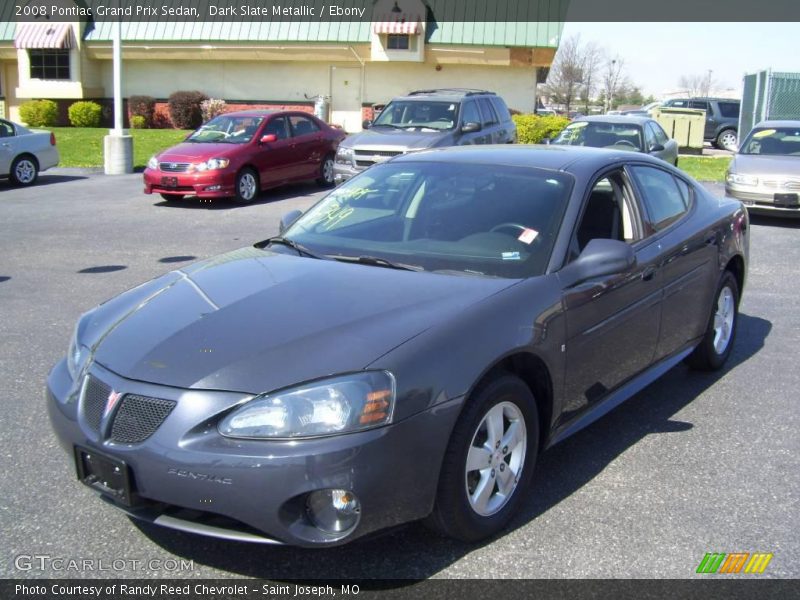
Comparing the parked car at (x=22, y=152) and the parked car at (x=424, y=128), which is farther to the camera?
the parked car at (x=22, y=152)

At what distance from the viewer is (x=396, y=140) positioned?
48.4 ft

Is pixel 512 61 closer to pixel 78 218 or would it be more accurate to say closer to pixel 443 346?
pixel 78 218

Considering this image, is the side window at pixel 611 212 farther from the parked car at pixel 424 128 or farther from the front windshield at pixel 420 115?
the front windshield at pixel 420 115

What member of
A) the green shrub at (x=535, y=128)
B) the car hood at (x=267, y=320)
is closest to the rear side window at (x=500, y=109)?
the green shrub at (x=535, y=128)

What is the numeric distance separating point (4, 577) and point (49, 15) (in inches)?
1341

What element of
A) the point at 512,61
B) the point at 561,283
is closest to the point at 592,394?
the point at 561,283

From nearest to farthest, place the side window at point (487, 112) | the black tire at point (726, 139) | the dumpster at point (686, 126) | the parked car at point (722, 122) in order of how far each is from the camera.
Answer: the side window at point (487, 112) < the dumpster at point (686, 126) < the black tire at point (726, 139) < the parked car at point (722, 122)

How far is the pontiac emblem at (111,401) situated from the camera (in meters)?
3.15

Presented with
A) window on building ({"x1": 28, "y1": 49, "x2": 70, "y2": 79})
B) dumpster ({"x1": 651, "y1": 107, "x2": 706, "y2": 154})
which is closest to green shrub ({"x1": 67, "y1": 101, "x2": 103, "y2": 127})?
window on building ({"x1": 28, "y1": 49, "x2": 70, "y2": 79})

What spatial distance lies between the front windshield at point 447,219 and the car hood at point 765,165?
981 centimetres

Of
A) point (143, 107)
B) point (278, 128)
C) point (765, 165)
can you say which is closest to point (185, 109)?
point (143, 107)

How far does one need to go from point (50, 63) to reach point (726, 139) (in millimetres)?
25923

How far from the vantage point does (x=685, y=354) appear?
Result: 5.35m

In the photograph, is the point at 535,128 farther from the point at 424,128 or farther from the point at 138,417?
the point at 138,417
